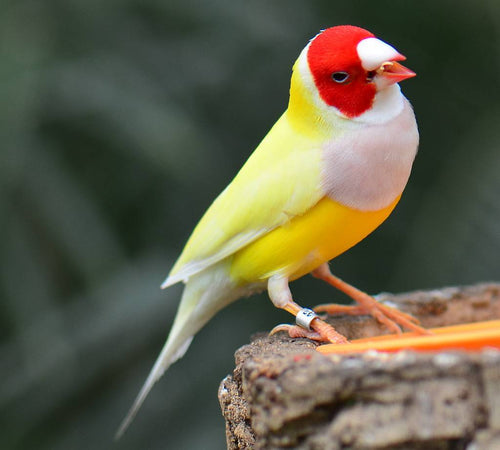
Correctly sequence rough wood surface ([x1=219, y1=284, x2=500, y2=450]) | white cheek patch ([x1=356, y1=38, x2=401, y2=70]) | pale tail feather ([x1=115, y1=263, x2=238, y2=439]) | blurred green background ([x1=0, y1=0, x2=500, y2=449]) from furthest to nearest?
blurred green background ([x1=0, y1=0, x2=500, y2=449]), pale tail feather ([x1=115, y1=263, x2=238, y2=439]), white cheek patch ([x1=356, y1=38, x2=401, y2=70]), rough wood surface ([x1=219, y1=284, x2=500, y2=450])

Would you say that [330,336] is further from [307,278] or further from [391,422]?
[307,278]

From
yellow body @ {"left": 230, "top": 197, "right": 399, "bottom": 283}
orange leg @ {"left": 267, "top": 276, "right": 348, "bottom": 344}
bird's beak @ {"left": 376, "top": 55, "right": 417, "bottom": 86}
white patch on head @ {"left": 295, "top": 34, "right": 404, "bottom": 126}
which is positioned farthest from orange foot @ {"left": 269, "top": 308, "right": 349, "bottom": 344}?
bird's beak @ {"left": 376, "top": 55, "right": 417, "bottom": 86}

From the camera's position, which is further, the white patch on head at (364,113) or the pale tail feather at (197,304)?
the pale tail feather at (197,304)

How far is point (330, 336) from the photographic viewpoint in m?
1.70

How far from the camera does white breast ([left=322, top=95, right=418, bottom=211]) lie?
1699 millimetres

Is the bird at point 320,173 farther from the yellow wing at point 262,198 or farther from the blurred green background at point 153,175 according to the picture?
the blurred green background at point 153,175

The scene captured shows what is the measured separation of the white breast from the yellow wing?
36mm

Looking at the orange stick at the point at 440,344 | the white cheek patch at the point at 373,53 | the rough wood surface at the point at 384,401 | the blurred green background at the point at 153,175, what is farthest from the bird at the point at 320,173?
the blurred green background at the point at 153,175

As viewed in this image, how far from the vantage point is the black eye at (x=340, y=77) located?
1.71 meters

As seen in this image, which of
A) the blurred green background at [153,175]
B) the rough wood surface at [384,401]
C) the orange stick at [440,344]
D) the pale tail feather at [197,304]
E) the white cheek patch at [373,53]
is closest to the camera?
the rough wood surface at [384,401]

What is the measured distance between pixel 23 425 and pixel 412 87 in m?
1.89

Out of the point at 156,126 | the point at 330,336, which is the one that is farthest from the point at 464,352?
the point at 156,126

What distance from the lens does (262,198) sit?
180 cm

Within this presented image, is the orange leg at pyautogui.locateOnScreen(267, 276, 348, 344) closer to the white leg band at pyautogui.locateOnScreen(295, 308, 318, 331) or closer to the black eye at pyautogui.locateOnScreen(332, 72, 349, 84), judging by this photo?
the white leg band at pyautogui.locateOnScreen(295, 308, 318, 331)
